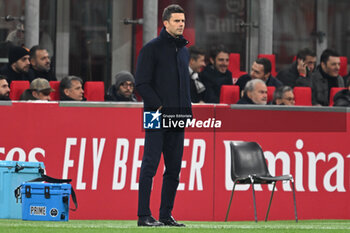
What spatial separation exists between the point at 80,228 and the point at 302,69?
6175 millimetres

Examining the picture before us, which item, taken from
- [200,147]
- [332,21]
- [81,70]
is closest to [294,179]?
[200,147]

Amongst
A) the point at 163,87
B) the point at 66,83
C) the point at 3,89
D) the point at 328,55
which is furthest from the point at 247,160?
the point at 328,55

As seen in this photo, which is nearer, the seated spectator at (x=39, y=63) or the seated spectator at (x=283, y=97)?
the seated spectator at (x=283, y=97)

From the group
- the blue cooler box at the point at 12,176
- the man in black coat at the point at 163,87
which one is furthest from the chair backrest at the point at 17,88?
the man in black coat at the point at 163,87

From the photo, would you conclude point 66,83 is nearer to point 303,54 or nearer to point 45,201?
point 45,201

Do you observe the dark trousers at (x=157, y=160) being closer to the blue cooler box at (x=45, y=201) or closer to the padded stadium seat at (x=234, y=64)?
the blue cooler box at (x=45, y=201)

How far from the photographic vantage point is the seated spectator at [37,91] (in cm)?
1057

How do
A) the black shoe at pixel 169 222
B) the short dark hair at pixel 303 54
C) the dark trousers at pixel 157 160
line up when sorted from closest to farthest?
the dark trousers at pixel 157 160
the black shoe at pixel 169 222
the short dark hair at pixel 303 54

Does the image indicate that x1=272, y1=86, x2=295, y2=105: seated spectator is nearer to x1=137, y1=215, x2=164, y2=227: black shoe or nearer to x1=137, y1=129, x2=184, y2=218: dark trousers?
x1=137, y1=129, x2=184, y2=218: dark trousers

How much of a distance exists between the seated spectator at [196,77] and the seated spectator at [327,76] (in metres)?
1.67

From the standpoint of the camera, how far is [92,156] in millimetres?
10148

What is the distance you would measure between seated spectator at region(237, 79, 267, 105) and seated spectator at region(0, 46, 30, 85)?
2.64 m

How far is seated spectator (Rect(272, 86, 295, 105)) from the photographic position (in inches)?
452

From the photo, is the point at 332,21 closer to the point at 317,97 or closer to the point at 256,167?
the point at 317,97
